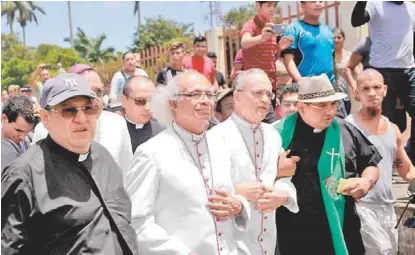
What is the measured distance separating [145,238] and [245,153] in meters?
0.98

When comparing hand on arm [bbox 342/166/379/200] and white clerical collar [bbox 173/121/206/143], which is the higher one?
white clerical collar [bbox 173/121/206/143]

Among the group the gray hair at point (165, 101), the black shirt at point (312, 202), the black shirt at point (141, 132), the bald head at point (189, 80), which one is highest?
the bald head at point (189, 80)

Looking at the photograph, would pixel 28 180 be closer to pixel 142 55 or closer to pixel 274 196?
pixel 274 196

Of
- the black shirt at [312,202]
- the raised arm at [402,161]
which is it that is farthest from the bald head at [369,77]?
the black shirt at [312,202]

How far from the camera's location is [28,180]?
95.7 inches

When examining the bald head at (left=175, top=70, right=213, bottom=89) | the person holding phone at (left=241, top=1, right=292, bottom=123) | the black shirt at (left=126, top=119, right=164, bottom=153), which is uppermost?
the person holding phone at (left=241, top=1, right=292, bottom=123)

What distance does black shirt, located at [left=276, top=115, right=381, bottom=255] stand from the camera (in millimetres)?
3990

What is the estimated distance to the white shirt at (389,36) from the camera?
6.00m

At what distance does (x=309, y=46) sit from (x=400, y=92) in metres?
1.05

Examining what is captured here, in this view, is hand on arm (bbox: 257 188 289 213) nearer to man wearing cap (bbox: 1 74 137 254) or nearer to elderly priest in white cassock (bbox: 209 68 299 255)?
elderly priest in white cassock (bbox: 209 68 299 255)

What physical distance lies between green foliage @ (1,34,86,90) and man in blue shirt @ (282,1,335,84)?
34363 mm

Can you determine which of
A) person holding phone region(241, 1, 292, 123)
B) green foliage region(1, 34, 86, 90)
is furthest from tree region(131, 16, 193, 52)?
person holding phone region(241, 1, 292, 123)

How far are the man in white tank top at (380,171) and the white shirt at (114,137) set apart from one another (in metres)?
1.77

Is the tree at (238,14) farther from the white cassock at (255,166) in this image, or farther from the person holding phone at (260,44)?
the white cassock at (255,166)
